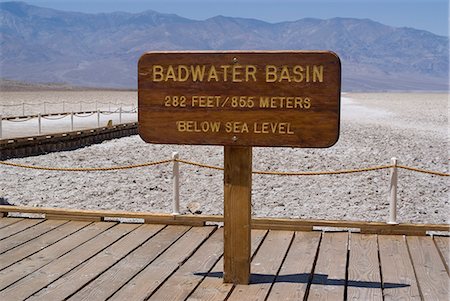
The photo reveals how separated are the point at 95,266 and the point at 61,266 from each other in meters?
0.34

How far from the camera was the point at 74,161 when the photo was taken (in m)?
25.6

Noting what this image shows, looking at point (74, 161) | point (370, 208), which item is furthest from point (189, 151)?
point (370, 208)

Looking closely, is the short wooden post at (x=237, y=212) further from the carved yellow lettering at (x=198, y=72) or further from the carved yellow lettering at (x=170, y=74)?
the carved yellow lettering at (x=170, y=74)

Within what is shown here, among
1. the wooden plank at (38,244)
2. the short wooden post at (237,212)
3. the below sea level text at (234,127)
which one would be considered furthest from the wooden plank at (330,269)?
the wooden plank at (38,244)

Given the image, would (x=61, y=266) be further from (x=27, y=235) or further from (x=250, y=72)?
(x=250, y=72)

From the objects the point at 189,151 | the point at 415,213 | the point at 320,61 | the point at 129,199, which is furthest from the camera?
the point at 189,151

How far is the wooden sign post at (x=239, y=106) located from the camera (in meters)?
6.14

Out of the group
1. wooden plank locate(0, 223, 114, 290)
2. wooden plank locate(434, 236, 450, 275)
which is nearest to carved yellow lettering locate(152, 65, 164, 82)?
wooden plank locate(0, 223, 114, 290)

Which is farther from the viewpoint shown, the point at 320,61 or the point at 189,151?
the point at 189,151

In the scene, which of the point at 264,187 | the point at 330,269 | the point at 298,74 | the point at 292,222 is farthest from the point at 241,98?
the point at 264,187

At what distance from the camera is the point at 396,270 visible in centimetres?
694

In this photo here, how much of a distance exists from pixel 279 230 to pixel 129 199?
9.92 m

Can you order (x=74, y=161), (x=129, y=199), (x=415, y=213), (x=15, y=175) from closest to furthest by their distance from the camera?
(x=415, y=213) < (x=129, y=199) < (x=15, y=175) < (x=74, y=161)

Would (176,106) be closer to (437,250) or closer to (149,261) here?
(149,261)
